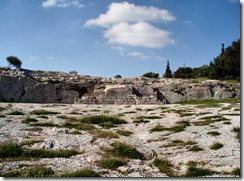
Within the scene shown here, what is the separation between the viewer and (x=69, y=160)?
12.1ft

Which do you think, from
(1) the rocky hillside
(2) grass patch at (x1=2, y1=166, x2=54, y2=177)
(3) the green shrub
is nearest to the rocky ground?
(2) grass patch at (x1=2, y1=166, x2=54, y2=177)

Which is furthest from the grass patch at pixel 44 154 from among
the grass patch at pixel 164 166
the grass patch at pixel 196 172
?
the grass patch at pixel 196 172

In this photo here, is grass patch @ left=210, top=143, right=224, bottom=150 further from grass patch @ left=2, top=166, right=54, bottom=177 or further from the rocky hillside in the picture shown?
the rocky hillside

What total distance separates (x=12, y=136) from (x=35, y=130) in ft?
3.04

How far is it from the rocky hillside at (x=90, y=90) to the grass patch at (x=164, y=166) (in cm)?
1715

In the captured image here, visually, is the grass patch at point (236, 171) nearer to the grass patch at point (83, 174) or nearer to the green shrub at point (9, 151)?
the grass patch at point (83, 174)

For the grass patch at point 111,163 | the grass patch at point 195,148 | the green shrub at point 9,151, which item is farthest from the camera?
the grass patch at point 195,148

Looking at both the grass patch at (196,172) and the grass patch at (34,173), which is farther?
the grass patch at (196,172)

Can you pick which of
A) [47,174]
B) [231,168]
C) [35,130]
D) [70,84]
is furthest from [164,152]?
[70,84]

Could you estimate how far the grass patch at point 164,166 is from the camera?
3.22 meters

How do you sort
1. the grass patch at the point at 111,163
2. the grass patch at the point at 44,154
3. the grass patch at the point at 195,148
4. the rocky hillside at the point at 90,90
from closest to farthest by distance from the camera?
the grass patch at the point at 111,163
the grass patch at the point at 44,154
the grass patch at the point at 195,148
the rocky hillside at the point at 90,90

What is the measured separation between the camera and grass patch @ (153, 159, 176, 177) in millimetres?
3221

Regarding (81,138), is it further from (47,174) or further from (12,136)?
(47,174)

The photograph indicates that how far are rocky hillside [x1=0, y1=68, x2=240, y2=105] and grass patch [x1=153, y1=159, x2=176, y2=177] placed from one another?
675 inches
